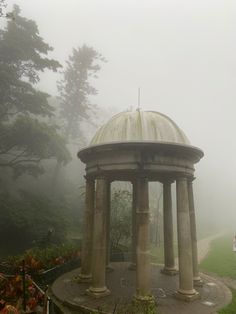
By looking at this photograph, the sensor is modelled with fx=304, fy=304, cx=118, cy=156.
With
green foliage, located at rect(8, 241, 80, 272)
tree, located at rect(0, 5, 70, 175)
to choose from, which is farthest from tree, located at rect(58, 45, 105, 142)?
green foliage, located at rect(8, 241, 80, 272)

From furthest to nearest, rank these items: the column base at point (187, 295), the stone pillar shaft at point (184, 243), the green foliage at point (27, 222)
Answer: the green foliage at point (27, 222), the stone pillar shaft at point (184, 243), the column base at point (187, 295)

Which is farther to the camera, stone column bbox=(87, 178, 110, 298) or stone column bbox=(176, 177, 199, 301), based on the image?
stone column bbox=(87, 178, 110, 298)

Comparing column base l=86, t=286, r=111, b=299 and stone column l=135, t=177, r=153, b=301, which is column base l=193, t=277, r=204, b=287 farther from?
column base l=86, t=286, r=111, b=299

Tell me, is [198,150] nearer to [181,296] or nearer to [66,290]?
[181,296]

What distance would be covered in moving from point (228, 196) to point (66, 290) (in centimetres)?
10756

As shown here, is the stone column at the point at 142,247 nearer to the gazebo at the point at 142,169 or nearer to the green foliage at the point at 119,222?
the gazebo at the point at 142,169

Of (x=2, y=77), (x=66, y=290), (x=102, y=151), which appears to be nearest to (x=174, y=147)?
(x=102, y=151)

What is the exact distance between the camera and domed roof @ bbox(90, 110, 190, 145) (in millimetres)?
13680

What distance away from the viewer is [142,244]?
12.6 meters

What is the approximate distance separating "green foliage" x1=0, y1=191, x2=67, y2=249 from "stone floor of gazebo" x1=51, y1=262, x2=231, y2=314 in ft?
26.4

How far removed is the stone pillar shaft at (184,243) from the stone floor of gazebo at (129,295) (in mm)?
675

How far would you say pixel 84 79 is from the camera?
46.3 meters

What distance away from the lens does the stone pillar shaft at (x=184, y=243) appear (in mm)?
12941

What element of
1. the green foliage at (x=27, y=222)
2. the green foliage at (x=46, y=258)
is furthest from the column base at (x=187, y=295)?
the green foliage at (x=27, y=222)
